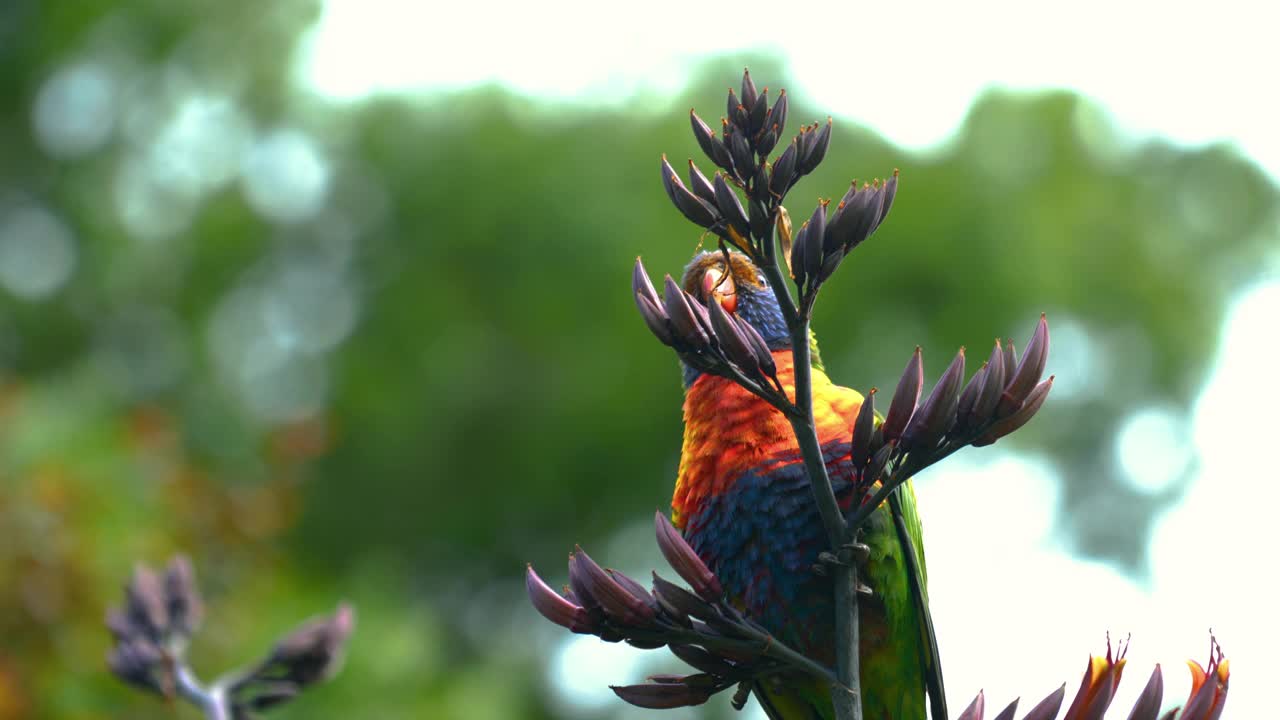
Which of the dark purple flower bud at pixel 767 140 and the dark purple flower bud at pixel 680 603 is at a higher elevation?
the dark purple flower bud at pixel 767 140

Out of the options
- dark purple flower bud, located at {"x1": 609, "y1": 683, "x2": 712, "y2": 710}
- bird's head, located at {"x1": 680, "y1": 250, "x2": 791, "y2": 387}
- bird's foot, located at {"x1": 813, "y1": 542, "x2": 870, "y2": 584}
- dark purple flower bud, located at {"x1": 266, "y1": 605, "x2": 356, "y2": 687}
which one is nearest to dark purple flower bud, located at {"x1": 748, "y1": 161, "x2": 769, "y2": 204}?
bird's foot, located at {"x1": 813, "y1": 542, "x2": 870, "y2": 584}

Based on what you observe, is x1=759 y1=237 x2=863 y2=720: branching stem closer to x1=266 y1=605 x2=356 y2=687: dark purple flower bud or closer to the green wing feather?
the green wing feather

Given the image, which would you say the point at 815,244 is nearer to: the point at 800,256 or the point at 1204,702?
the point at 800,256

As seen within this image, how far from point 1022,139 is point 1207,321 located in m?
2.74

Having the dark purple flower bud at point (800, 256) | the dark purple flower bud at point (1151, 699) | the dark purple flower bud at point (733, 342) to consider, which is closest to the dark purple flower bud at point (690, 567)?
the dark purple flower bud at point (733, 342)

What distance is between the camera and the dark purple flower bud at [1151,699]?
5.39 ft

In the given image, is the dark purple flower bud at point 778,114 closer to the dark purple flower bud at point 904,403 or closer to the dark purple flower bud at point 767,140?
the dark purple flower bud at point 767,140

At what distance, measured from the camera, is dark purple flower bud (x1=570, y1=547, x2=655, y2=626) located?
1684 mm

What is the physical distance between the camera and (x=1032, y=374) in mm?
1672

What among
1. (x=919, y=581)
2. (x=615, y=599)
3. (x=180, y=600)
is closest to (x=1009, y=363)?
(x=615, y=599)

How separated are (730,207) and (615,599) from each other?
60 cm

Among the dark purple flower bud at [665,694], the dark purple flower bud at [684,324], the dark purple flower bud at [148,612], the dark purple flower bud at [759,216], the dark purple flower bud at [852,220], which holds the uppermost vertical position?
the dark purple flower bud at [148,612]

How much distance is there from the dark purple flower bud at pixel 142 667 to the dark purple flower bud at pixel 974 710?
2050 mm

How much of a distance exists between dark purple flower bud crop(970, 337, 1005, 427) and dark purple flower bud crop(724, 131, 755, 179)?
45 centimetres
